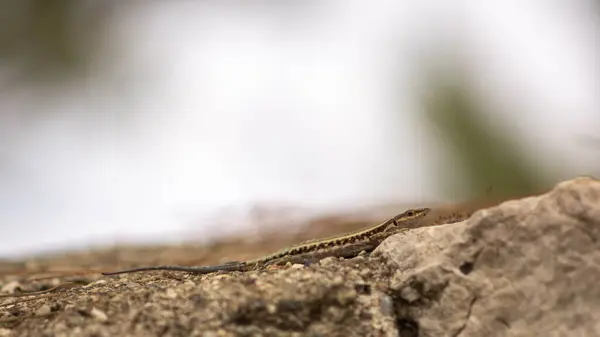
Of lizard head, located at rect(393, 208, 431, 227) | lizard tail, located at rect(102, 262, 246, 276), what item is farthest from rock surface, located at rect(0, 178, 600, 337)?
lizard head, located at rect(393, 208, 431, 227)

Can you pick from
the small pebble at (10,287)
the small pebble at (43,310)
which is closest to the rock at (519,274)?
the small pebble at (43,310)

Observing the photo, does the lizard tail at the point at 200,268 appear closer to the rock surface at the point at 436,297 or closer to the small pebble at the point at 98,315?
the rock surface at the point at 436,297

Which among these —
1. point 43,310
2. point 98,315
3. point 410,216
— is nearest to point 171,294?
point 98,315

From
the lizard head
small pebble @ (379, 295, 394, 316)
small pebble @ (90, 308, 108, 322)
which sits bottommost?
small pebble @ (379, 295, 394, 316)

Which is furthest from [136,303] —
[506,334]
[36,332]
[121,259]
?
[121,259]

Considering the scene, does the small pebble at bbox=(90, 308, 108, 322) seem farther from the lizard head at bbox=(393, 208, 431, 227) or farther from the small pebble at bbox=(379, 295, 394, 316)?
the lizard head at bbox=(393, 208, 431, 227)

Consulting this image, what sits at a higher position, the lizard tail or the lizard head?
the lizard head

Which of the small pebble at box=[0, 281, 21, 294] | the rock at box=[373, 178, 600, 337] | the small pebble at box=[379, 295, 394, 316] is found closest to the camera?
the rock at box=[373, 178, 600, 337]
